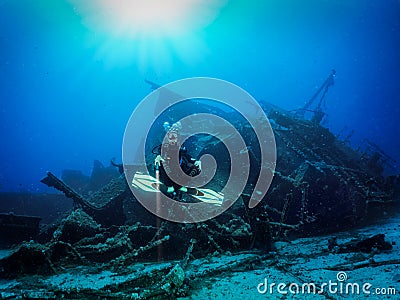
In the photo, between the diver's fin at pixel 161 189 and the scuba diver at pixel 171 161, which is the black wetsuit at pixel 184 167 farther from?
the diver's fin at pixel 161 189

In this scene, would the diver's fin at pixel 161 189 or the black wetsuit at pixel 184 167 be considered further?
the diver's fin at pixel 161 189

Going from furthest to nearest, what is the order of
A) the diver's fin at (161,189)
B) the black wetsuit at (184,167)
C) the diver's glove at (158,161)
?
the diver's fin at (161,189), the black wetsuit at (184,167), the diver's glove at (158,161)

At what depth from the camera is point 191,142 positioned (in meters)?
10.8

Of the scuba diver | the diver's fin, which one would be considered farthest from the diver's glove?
the diver's fin

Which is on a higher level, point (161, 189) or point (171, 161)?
point (171, 161)

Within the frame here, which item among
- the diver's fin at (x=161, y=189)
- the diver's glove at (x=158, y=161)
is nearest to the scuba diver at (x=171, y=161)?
the diver's glove at (x=158, y=161)

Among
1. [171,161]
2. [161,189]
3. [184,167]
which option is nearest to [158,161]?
[171,161]

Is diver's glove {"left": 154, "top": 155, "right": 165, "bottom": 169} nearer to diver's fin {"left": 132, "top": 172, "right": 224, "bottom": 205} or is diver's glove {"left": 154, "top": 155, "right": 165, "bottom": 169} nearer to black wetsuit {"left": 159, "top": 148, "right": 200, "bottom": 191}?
black wetsuit {"left": 159, "top": 148, "right": 200, "bottom": 191}

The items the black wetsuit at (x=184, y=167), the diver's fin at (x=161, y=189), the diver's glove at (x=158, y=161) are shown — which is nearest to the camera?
the diver's glove at (x=158, y=161)

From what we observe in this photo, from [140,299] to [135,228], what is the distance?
2.99m

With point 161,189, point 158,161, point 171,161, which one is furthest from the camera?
point 161,189

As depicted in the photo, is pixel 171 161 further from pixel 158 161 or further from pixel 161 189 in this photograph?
pixel 161 189

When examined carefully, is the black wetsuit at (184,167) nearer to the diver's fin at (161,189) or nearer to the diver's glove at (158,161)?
the diver's glove at (158,161)

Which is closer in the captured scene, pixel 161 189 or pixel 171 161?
pixel 171 161
